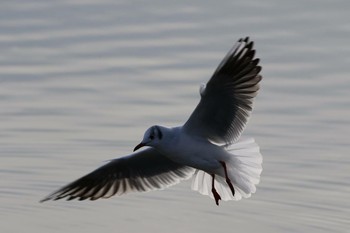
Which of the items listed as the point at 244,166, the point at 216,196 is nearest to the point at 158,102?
the point at 216,196

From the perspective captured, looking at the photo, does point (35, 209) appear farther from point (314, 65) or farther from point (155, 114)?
point (314, 65)

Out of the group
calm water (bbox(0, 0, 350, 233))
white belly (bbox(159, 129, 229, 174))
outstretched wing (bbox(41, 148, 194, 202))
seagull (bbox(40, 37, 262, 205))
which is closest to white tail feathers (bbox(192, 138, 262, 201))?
seagull (bbox(40, 37, 262, 205))

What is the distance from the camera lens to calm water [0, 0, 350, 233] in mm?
13297

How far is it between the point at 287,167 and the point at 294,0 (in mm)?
5040

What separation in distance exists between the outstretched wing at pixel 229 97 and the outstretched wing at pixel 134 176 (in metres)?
0.83

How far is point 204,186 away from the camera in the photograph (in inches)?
521

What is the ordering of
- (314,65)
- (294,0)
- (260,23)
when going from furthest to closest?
(294,0)
(260,23)
(314,65)

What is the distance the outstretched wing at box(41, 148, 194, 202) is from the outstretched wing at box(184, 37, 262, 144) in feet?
2.71

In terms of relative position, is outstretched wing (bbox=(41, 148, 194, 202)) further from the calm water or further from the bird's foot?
the bird's foot

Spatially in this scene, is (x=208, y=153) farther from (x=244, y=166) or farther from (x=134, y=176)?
(x=134, y=176)

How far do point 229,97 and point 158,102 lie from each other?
3.40m

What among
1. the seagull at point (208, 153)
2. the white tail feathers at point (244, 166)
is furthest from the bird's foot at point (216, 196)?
the white tail feathers at point (244, 166)

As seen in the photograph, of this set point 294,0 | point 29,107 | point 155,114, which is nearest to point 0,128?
point 29,107

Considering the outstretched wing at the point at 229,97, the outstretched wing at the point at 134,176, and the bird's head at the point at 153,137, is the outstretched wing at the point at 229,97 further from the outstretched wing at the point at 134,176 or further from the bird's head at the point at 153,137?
the outstretched wing at the point at 134,176
